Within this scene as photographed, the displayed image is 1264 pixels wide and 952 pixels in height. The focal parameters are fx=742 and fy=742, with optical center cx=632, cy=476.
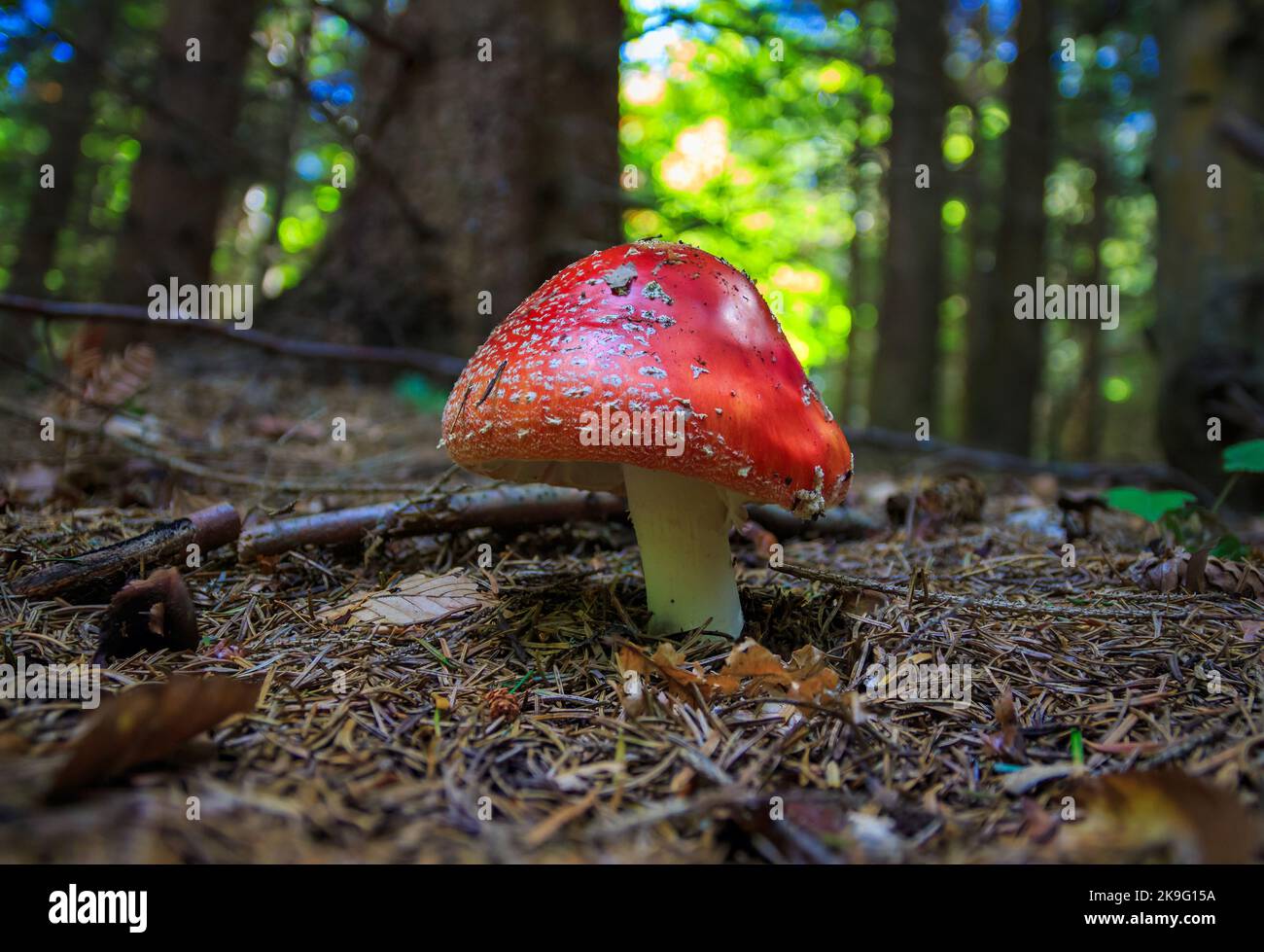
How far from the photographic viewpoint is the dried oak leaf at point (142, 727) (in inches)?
44.8

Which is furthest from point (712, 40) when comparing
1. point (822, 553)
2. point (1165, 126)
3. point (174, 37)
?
point (174, 37)

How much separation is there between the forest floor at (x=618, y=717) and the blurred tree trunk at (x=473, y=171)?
309 centimetres

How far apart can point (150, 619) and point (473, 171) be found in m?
4.80

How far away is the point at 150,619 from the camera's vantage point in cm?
193

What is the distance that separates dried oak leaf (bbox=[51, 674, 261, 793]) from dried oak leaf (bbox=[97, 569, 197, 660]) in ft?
2.23

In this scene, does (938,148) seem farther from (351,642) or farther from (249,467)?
(351,642)

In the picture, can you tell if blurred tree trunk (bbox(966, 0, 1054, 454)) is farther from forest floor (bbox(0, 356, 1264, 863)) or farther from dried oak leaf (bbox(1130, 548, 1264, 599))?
dried oak leaf (bbox(1130, 548, 1264, 599))

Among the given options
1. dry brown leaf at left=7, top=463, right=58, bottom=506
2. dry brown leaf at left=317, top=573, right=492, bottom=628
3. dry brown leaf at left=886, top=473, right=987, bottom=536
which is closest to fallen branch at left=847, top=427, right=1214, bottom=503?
dry brown leaf at left=886, top=473, right=987, bottom=536

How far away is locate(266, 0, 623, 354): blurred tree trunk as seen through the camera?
5.84 meters

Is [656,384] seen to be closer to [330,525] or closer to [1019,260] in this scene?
[330,525]

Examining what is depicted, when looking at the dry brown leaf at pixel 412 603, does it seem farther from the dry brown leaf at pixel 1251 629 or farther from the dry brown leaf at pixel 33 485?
the dry brown leaf at pixel 1251 629

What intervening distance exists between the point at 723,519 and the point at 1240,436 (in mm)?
4000

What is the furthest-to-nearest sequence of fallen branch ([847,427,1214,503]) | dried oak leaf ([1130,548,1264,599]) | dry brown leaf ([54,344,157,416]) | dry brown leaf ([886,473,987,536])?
fallen branch ([847,427,1214,503])
dry brown leaf ([886,473,987,536])
dry brown leaf ([54,344,157,416])
dried oak leaf ([1130,548,1264,599])
